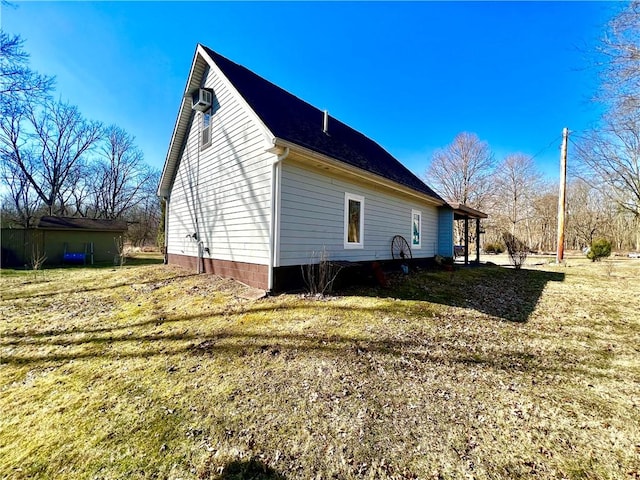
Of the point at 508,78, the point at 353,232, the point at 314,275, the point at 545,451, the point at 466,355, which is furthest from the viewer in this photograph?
the point at 508,78

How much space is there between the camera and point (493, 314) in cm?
532

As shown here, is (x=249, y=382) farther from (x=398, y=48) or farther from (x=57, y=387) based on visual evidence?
(x=398, y=48)

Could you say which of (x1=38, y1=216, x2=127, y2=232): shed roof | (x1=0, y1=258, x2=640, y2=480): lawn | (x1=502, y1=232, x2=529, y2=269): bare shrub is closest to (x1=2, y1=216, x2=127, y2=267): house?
(x1=38, y1=216, x2=127, y2=232): shed roof

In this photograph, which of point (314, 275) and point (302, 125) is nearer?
point (314, 275)

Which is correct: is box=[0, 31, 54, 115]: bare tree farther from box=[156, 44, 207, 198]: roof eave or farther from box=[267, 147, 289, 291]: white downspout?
A: box=[267, 147, 289, 291]: white downspout

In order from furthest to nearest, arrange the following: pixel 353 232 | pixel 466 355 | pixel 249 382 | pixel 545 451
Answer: pixel 353 232, pixel 466 355, pixel 249 382, pixel 545 451

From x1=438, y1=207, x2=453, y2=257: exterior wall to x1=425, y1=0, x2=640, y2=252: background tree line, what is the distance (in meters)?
7.56

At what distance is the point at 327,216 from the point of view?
695 cm

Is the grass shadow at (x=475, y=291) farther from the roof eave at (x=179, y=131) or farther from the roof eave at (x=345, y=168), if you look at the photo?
the roof eave at (x=179, y=131)

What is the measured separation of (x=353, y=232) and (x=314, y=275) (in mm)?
2044

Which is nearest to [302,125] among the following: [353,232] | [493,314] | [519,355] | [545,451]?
[353,232]

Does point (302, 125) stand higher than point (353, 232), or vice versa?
point (302, 125)

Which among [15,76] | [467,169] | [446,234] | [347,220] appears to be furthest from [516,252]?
[15,76]

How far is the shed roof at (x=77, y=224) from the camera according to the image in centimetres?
1536
